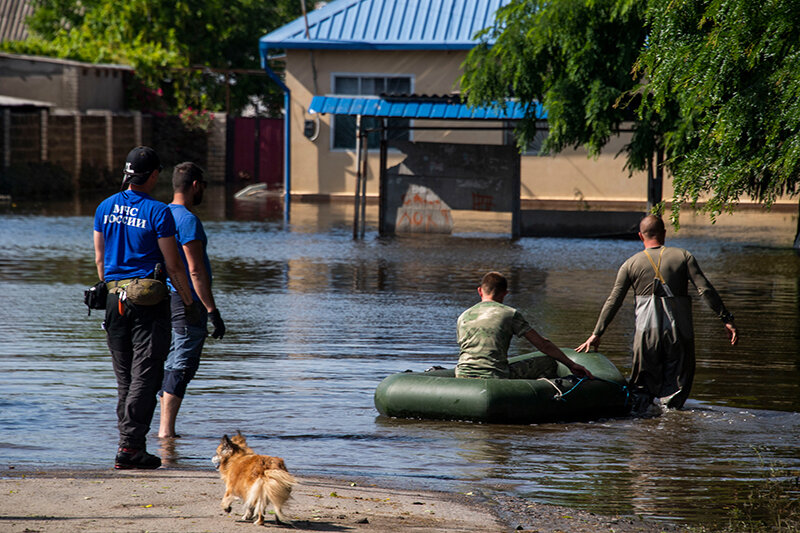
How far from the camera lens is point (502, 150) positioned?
71.2 ft

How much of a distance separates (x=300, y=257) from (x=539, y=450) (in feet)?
38.5

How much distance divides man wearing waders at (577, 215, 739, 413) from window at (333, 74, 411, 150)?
851 inches

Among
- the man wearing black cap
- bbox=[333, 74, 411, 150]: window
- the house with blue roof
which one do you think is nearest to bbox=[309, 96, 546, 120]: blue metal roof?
the house with blue roof

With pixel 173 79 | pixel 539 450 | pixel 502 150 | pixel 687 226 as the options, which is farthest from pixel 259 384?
pixel 173 79

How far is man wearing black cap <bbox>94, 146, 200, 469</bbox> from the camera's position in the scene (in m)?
6.48

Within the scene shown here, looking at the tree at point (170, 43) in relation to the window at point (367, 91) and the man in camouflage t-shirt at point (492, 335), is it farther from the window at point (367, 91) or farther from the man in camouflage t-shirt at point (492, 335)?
the man in camouflage t-shirt at point (492, 335)

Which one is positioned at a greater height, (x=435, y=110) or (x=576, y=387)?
(x=435, y=110)

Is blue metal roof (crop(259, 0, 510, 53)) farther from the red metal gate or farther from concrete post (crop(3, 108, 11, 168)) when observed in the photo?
the red metal gate

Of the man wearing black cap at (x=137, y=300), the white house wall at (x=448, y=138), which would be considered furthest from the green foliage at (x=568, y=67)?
the man wearing black cap at (x=137, y=300)

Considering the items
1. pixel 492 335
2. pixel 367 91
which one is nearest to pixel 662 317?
pixel 492 335

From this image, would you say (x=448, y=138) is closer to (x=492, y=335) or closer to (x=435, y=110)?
(x=435, y=110)

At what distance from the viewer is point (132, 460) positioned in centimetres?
648

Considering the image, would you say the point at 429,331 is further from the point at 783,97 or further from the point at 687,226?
the point at 687,226

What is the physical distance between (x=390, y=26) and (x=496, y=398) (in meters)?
23.2
